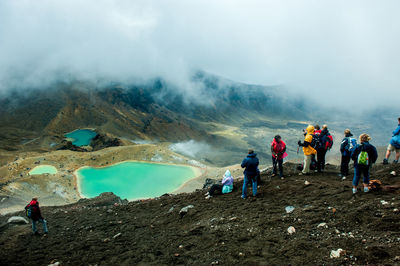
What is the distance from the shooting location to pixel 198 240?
7281 millimetres

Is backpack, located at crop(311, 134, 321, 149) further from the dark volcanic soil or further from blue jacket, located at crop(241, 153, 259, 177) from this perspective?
blue jacket, located at crop(241, 153, 259, 177)

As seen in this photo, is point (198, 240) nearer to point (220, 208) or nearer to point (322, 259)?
point (220, 208)

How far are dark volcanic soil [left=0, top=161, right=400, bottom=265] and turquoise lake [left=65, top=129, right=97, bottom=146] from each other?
2842 inches

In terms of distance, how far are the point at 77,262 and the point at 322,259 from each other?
6591 mm

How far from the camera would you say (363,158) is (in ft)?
25.1

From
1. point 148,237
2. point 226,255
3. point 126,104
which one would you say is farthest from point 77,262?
point 126,104

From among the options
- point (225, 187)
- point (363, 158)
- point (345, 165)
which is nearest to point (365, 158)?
point (363, 158)

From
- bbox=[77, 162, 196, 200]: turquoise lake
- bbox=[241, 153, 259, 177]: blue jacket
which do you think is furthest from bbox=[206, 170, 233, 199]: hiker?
bbox=[77, 162, 196, 200]: turquoise lake

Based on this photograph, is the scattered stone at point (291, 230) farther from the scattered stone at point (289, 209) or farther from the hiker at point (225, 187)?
the hiker at point (225, 187)

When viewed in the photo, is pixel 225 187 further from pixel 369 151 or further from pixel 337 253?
pixel 337 253

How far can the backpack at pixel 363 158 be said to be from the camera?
7.62 metres

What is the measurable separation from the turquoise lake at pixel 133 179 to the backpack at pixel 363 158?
89.2ft

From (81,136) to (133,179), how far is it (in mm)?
55320

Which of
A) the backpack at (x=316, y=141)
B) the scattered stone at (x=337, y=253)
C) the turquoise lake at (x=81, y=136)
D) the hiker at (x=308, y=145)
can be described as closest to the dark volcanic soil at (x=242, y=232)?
the scattered stone at (x=337, y=253)
